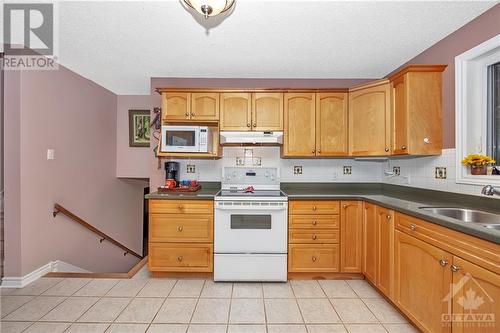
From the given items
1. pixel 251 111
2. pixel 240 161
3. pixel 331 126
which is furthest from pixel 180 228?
pixel 331 126

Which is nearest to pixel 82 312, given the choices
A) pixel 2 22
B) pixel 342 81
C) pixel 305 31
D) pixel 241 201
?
pixel 241 201

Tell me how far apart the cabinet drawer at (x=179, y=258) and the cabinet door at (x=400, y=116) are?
7.04 ft

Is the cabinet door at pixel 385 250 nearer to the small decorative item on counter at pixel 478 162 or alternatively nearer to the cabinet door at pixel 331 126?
the small decorative item on counter at pixel 478 162

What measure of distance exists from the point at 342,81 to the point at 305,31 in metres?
1.26

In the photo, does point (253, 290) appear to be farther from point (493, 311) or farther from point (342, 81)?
point (342, 81)

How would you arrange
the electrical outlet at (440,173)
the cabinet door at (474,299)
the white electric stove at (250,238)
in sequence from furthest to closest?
the white electric stove at (250,238) → the electrical outlet at (440,173) → the cabinet door at (474,299)

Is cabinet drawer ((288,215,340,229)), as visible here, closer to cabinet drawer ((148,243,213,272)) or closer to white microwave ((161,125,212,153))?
cabinet drawer ((148,243,213,272))

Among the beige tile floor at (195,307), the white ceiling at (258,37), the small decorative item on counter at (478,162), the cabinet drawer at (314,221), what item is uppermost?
the white ceiling at (258,37)

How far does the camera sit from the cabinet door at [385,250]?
1.97 meters

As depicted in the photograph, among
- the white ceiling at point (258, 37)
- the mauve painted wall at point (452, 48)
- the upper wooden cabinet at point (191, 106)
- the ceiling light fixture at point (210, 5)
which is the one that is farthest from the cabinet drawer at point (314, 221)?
the ceiling light fixture at point (210, 5)

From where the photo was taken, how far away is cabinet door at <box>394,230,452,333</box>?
1.43m

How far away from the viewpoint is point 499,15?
1697 mm

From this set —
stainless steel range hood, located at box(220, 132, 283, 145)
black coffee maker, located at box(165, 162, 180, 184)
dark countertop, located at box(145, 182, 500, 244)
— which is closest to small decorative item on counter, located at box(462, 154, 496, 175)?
dark countertop, located at box(145, 182, 500, 244)

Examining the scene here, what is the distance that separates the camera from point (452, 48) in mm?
Answer: 2074
